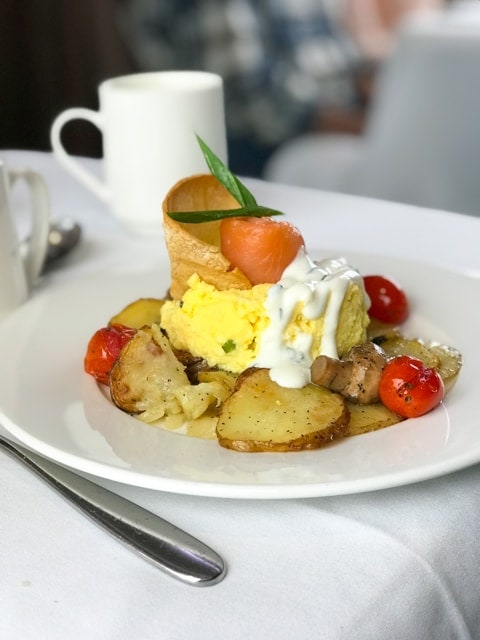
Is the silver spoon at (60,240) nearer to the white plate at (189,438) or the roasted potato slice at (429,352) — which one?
the white plate at (189,438)

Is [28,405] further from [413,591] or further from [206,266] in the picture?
[413,591]

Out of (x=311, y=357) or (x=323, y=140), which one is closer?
(x=311, y=357)

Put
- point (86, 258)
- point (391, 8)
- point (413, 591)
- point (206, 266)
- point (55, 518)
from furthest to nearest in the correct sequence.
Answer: point (391, 8)
point (86, 258)
point (206, 266)
point (55, 518)
point (413, 591)

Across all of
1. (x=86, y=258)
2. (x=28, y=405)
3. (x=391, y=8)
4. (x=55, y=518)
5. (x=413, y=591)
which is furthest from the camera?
(x=391, y=8)

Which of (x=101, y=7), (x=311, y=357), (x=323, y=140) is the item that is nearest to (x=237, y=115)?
(x=323, y=140)

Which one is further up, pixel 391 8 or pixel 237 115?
pixel 391 8

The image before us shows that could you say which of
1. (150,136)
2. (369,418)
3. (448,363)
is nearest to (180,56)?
(150,136)
